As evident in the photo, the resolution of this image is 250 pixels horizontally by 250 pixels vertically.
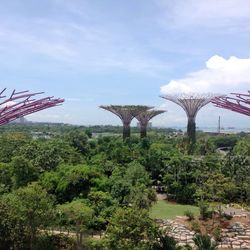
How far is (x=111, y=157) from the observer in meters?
53.7

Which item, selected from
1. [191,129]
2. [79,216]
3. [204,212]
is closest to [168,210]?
[204,212]

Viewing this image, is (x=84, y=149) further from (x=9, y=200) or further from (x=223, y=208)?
(x=9, y=200)

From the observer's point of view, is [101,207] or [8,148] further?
[8,148]

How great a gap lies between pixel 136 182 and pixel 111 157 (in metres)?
16.0

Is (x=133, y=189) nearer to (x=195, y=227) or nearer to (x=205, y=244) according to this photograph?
(x=195, y=227)

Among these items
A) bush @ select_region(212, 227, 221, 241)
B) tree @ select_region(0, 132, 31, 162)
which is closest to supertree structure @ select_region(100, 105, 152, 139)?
tree @ select_region(0, 132, 31, 162)

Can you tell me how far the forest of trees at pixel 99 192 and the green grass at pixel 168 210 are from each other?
4.48 ft

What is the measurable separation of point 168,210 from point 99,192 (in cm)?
847

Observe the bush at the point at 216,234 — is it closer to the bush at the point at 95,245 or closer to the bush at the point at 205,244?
the bush at the point at 205,244

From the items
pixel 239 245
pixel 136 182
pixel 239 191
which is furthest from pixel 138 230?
pixel 239 191

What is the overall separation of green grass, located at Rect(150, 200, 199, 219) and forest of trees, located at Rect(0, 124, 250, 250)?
1365 millimetres

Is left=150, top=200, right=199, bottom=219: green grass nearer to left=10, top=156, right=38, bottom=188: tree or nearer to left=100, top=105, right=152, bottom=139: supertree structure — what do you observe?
left=10, top=156, right=38, bottom=188: tree

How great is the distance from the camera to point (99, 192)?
3222 cm

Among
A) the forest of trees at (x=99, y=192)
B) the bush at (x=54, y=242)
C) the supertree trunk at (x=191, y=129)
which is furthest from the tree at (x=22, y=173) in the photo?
the supertree trunk at (x=191, y=129)
